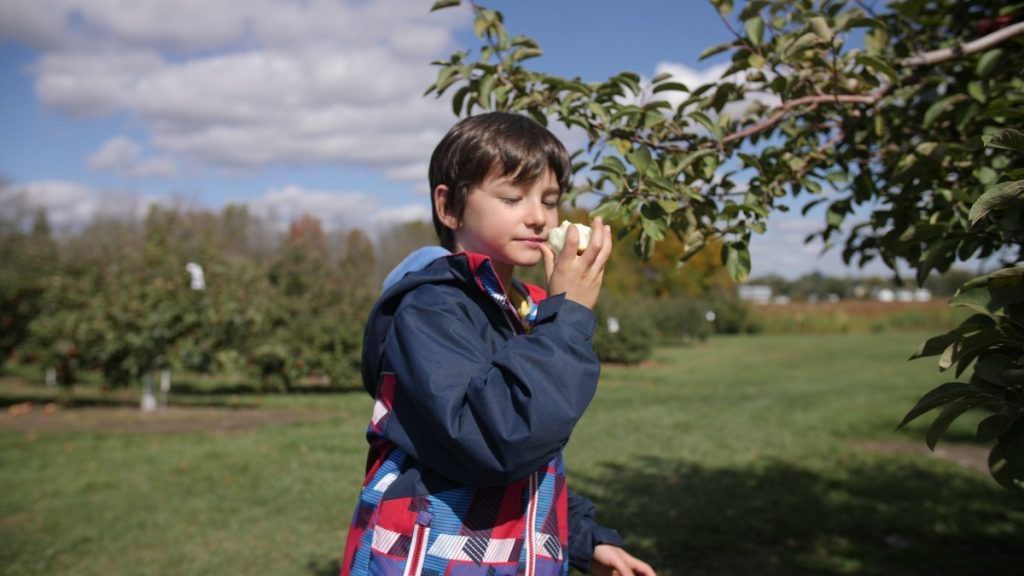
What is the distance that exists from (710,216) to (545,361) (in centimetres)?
119

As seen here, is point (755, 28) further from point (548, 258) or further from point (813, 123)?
point (548, 258)

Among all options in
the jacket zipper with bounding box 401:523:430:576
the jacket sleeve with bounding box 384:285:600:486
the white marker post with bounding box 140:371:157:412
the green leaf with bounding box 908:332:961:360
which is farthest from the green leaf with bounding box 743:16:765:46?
the white marker post with bounding box 140:371:157:412

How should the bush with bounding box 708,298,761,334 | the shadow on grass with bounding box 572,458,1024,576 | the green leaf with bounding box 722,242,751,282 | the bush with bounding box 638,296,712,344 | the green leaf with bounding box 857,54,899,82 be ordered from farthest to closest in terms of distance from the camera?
the bush with bounding box 708,298,761,334 < the bush with bounding box 638,296,712,344 < the shadow on grass with bounding box 572,458,1024,576 < the green leaf with bounding box 857,54,899,82 < the green leaf with bounding box 722,242,751,282

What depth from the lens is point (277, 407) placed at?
11.1 metres

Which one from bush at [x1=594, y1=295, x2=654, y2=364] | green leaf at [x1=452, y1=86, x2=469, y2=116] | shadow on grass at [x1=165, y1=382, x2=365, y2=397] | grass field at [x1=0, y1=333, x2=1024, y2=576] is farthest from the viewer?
bush at [x1=594, y1=295, x2=654, y2=364]

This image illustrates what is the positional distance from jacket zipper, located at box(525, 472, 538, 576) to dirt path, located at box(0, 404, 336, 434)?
26.9ft

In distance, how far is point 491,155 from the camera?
156cm

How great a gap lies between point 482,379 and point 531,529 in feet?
1.27

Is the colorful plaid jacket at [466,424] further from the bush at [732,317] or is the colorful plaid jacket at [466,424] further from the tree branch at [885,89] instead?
the bush at [732,317]

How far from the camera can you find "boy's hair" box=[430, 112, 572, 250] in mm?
1562

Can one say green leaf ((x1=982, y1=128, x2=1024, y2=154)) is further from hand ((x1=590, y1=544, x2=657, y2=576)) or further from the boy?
hand ((x1=590, y1=544, x2=657, y2=576))

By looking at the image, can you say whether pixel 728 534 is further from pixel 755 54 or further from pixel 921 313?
pixel 921 313

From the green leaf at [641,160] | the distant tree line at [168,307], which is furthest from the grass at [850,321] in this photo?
the green leaf at [641,160]

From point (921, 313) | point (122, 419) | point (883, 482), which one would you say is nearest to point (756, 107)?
point (883, 482)
